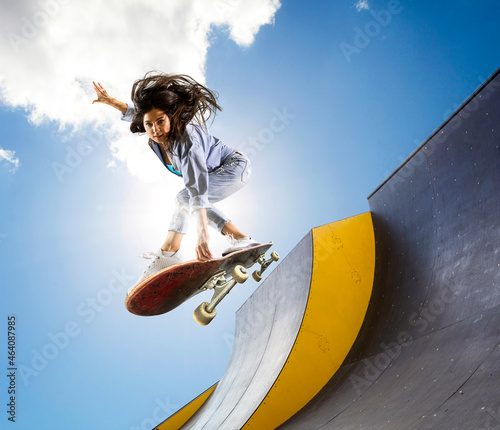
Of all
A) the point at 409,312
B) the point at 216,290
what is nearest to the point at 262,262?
the point at 216,290

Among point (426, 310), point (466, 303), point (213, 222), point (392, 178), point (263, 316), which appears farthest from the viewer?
point (263, 316)

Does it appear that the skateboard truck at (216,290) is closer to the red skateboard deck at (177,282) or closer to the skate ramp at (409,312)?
the red skateboard deck at (177,282)

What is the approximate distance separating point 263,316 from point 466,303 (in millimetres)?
3210

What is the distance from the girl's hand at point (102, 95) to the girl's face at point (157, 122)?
0.62m

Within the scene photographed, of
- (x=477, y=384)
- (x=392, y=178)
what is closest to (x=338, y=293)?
(x=392, y=178)

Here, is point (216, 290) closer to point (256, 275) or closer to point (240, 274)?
point (240, 274)

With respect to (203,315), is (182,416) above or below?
below

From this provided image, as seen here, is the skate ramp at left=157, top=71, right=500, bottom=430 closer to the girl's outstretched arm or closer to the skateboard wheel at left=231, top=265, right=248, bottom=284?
the skateboard wheel at left=231, top=265, right=248, bottom=284

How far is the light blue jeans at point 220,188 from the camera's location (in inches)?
141

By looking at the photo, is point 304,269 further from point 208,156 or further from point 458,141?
point 458,141

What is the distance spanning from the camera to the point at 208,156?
346cm

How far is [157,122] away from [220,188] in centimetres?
87

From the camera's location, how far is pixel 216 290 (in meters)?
4.00

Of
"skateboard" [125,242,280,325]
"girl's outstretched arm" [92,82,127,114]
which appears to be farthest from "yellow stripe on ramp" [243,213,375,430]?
"girl's outstretched arm" [92,82,127,114]
